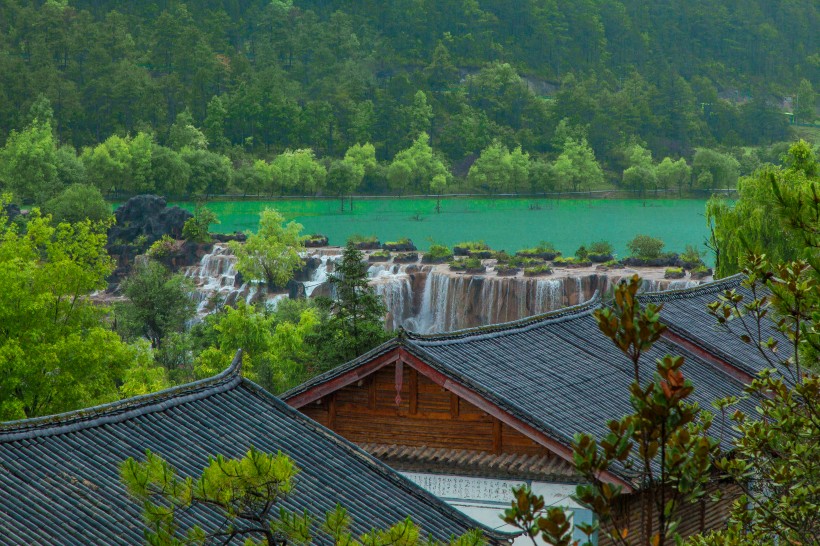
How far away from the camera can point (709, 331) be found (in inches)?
623

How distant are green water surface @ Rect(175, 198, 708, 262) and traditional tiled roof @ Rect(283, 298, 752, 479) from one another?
4959 cm

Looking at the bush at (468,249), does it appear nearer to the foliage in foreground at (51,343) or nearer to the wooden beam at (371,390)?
the foliage in foreground at (51,343)

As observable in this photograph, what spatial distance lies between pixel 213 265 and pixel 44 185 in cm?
2594

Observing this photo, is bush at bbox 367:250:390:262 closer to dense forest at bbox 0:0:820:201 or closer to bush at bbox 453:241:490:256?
bush at bbox 453:241:490:256

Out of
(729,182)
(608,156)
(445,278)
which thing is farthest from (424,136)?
(445,278)

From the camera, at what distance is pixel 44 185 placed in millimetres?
73062

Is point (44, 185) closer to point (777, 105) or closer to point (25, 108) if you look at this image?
point (25, 108)

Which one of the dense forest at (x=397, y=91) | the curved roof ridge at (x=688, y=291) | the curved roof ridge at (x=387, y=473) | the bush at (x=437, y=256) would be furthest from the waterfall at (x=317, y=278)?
the curved roof ridge at (x=387, y=473)

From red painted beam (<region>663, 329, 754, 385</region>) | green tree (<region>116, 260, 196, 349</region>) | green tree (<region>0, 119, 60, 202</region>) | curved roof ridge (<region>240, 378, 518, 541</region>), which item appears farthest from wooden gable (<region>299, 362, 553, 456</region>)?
green tree (<region>0, 119, 60, 202</region>)

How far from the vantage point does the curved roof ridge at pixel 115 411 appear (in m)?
9.79

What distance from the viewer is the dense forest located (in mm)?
87250

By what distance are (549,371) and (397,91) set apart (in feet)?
309

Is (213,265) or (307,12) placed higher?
(307,12)

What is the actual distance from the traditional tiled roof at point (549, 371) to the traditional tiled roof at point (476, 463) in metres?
0.38
